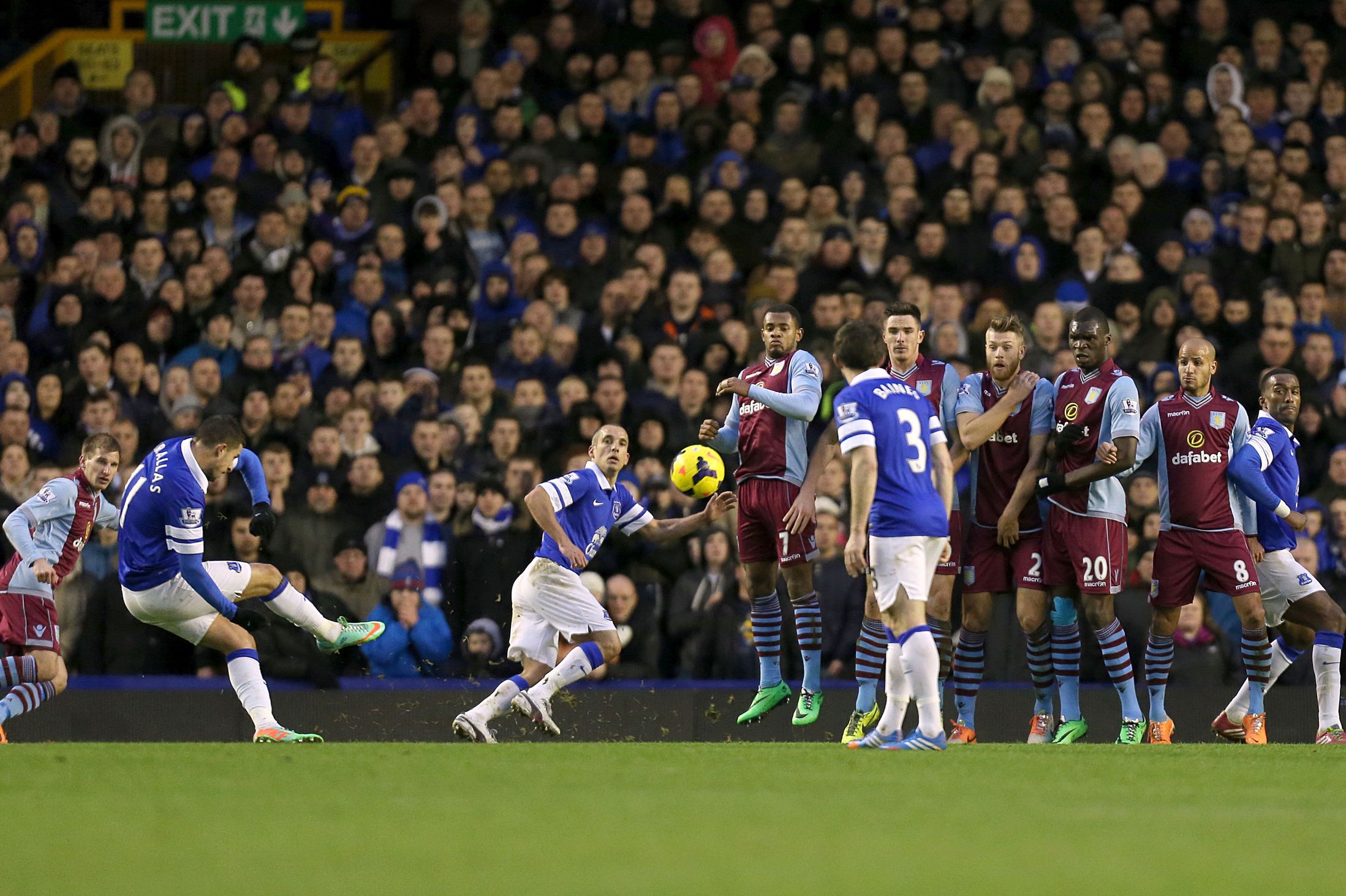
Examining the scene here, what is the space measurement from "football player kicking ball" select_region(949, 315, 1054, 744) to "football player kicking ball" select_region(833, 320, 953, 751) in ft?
6.57

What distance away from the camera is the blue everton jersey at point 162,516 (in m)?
10.3

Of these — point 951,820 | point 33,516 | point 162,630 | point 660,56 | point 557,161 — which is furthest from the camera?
point 660,56

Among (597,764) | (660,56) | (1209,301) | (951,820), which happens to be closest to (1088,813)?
(951,820)

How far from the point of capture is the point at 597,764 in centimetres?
832

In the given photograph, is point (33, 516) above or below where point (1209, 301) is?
below

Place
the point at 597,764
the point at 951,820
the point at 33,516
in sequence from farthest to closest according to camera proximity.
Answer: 1. the point at 33,516
2. the point at 597,764
3. the point at 951,820

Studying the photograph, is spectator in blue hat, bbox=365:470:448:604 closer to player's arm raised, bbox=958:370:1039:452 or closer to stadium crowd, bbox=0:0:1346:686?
stadium crowd, bbox=0:0:1346:686

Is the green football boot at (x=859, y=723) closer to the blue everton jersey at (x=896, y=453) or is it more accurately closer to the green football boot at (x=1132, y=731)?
the green football boot at (x=1132, y=731)

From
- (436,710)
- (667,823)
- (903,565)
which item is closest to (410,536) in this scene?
(436,710)

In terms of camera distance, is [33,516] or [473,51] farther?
[473,51]

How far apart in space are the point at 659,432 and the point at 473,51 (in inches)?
258

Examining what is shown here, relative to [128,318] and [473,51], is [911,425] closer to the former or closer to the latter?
[128,318]

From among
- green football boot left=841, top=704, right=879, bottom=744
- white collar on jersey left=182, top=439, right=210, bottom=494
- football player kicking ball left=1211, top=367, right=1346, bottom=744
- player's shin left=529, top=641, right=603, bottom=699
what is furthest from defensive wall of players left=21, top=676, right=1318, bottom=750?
white collar on jersey left=182, top=439, right=210, bottom=494

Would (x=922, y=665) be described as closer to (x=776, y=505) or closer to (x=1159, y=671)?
(x=776, y=505)
